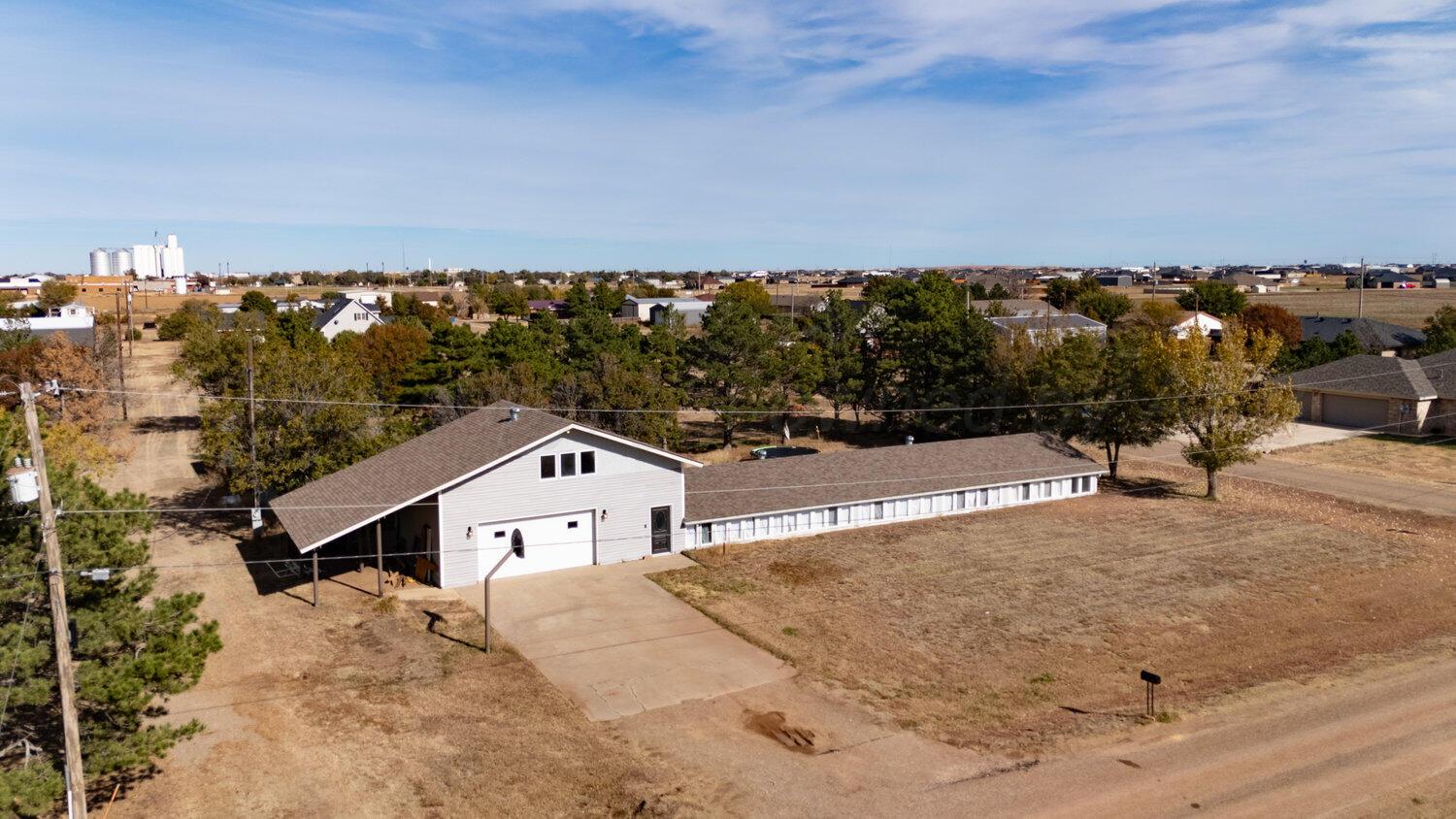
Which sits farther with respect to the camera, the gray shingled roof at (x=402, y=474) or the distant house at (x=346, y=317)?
the distant house at (x=346, y=317)

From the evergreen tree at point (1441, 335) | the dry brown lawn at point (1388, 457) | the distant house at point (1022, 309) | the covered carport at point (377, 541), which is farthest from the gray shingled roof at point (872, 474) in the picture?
the distant house at point (1022, 309)

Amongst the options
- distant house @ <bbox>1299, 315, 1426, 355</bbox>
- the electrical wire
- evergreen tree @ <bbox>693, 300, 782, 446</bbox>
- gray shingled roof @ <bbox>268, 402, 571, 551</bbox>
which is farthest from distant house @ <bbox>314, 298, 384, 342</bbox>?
distant house @ <bbox>1299, 315, 1426, 355</bbox>

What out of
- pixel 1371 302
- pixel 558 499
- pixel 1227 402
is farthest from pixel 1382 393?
pixel 1371 302

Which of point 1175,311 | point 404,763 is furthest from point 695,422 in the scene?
point 1175,311

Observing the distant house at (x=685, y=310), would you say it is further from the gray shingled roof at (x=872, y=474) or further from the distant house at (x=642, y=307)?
the gray shingled roof at (x=872, y=474)

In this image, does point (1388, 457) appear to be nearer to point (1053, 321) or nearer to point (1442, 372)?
point (1442, 372)

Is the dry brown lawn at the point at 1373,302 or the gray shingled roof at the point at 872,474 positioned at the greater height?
the dry brown lawn at the point at 1373,302
